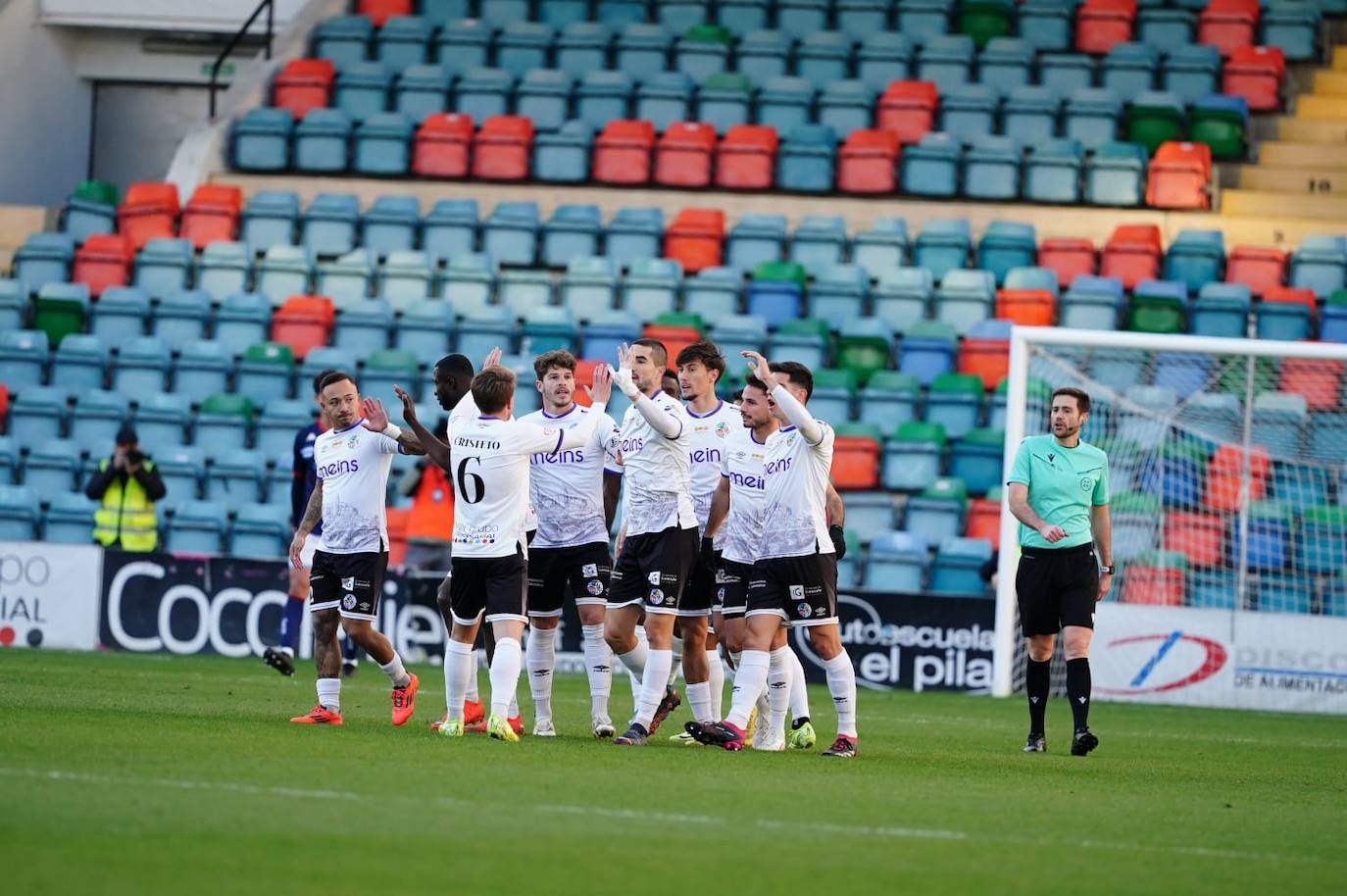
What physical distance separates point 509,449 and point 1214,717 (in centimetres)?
837

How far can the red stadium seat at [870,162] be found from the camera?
2425 cm

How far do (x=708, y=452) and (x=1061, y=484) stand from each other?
7.13 feet

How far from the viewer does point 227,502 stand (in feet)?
68.8

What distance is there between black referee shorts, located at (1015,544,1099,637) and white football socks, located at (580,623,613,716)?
102 inches

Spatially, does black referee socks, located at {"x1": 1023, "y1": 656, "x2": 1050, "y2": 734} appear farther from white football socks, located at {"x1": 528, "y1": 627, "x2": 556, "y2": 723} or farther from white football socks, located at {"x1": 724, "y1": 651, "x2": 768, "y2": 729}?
white football socks, located at {"x1": 528, "y1": 627, "x2": 556, "y2": 723}

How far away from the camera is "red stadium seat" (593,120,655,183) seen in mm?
24734

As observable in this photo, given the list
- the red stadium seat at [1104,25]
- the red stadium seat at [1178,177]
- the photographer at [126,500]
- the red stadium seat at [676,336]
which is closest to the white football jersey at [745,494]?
the photographer at [126,500]

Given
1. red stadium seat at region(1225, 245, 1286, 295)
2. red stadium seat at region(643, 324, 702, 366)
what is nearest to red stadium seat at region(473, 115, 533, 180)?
red stadium seat at region(643, 324, 702, 366)

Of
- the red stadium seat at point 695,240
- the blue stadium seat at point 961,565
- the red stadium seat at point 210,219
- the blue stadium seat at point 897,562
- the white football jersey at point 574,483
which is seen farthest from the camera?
the red stadium seat at point 210,219

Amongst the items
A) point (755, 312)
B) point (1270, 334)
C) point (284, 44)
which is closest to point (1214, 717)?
point (1270, 334)

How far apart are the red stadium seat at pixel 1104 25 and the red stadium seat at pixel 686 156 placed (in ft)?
17.6

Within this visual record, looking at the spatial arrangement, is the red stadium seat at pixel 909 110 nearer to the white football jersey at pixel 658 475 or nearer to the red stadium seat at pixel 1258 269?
the red stadium seat at pixel 1258 269

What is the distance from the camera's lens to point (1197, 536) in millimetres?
18516

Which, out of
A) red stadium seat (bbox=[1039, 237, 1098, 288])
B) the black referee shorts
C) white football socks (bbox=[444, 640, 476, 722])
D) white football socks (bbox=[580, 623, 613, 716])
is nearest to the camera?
white football socks (bbox=[444, 640, 476, 722])
